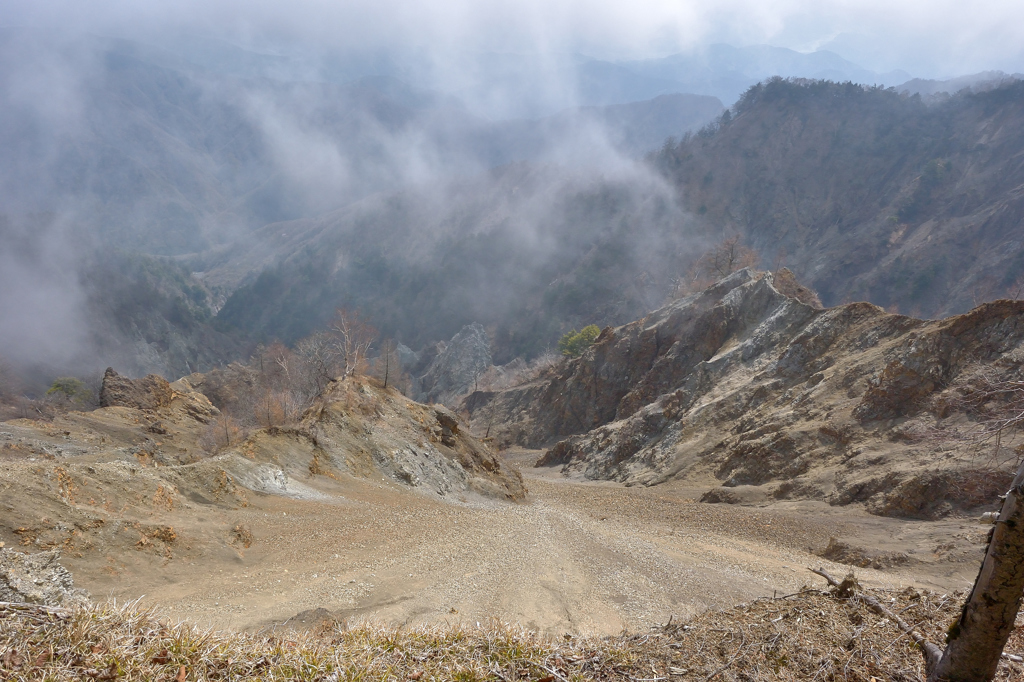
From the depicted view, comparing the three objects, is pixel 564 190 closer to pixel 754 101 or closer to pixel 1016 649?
pixel 754 101

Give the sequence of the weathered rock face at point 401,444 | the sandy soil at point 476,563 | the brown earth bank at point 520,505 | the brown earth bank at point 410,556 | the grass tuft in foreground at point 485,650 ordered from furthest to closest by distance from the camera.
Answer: the weathered rock face at point 401,444 → the brown earth bank at point 520,505 → the sandy soil at point 476,563 → the brown earth bank at point 410,556 → the grass tuft in foreground at point 485,650

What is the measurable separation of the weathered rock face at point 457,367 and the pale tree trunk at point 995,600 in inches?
3049

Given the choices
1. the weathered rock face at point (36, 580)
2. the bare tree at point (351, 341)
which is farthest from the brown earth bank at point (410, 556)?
the bare tree at point (351, 341)

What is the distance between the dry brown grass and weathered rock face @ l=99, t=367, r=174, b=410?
41.0 m

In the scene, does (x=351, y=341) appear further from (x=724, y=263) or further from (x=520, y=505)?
A: (x=724, y=263)

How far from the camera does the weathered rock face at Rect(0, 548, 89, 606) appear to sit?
5.24 m

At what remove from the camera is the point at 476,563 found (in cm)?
945

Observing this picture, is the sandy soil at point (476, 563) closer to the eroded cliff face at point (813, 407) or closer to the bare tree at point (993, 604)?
the eroded cliff face at point (813, 407)

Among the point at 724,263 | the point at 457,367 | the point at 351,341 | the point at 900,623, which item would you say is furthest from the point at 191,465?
the point at 457,367

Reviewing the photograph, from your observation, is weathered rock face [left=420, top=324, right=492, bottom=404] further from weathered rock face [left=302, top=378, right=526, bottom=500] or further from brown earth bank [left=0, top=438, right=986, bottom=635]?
brown earth bank [left=0, top=438, right=986, bottom=635]

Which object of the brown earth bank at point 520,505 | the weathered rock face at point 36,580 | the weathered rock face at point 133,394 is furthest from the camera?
the weathered rock face at point 133,394

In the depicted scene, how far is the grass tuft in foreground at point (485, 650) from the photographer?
7.96 feet

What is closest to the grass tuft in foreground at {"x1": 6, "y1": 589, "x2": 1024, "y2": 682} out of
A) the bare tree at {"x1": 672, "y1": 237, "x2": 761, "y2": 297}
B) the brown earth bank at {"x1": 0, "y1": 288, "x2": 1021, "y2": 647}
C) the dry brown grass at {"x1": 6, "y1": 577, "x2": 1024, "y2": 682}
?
the dry brown grass at {"x1": 6, "y1": 577, "x2": 1024, "y2": 682}

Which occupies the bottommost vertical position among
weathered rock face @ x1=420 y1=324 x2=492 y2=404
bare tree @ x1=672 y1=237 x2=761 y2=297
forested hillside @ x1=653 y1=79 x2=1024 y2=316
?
weathered rock face @ x1=420 y1=324 x2=492 y2=404
